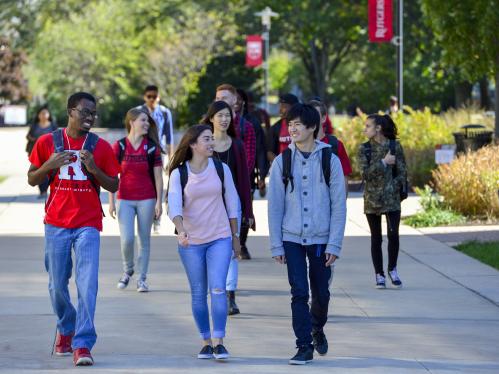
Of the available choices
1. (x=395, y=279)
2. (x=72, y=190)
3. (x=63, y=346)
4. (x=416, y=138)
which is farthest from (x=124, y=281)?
(x=416, y=138)

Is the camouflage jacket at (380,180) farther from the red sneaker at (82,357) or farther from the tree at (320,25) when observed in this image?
the tree at (320,25)

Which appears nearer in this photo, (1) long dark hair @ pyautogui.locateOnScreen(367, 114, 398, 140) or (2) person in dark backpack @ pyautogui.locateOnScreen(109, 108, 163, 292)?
(2) person in dark backpack @ pyautogui.locateOnScreen(109, 108, 163, 292)

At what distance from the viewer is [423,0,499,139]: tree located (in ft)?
80.5

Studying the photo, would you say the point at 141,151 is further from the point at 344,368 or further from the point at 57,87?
the point at 57,87

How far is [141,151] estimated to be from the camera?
11.7 m

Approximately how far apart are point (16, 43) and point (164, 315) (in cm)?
9996

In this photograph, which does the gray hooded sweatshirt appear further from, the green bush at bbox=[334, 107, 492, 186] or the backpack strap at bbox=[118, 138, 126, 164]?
the green bush at bbox=[334, 107, 492, 186]

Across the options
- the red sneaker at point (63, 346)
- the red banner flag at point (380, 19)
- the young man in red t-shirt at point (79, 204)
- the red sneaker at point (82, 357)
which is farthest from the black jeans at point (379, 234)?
the red banner flag at point (380, 19)

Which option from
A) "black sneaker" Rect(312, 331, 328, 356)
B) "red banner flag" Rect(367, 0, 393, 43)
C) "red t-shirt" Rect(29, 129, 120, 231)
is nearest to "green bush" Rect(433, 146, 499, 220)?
"black sneaker" Rect(312, 331, 328, 356)

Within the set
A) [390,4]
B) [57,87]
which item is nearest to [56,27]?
[57,87]

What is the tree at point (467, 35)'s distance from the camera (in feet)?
80.5

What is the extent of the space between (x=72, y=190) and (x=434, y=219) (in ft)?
34.9

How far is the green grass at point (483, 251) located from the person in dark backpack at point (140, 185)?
3.91 m

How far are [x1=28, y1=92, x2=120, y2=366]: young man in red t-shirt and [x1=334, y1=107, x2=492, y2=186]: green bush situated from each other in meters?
15.7
